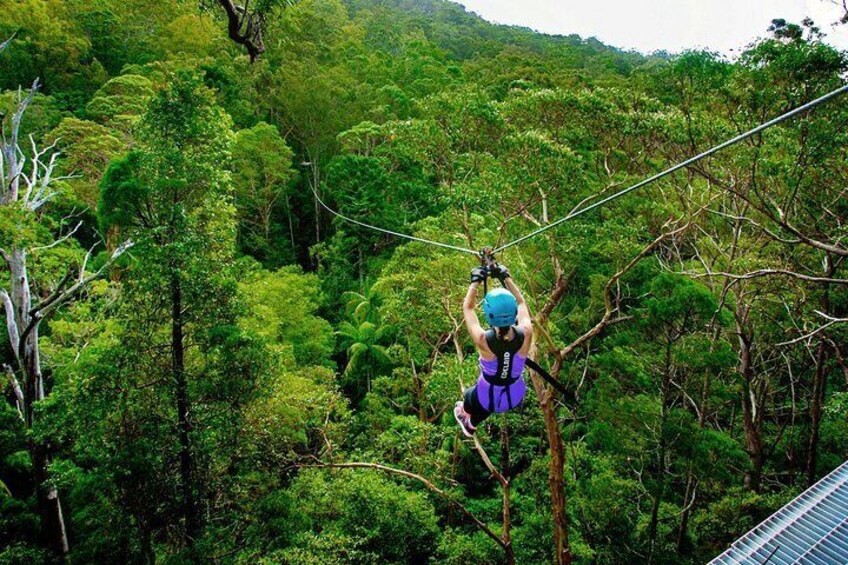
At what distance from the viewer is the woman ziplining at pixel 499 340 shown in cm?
298

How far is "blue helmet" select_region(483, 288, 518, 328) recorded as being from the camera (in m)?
→ 2.96

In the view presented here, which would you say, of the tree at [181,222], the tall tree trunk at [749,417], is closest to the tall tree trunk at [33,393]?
the tree at [181,222]

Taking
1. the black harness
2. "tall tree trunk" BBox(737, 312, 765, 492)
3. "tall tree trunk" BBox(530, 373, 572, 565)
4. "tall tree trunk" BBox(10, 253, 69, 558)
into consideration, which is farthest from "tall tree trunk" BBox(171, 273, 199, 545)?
"tall tree trunk" BBox(737, 312, 765, 492)

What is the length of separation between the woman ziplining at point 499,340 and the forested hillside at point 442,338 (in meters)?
0.77

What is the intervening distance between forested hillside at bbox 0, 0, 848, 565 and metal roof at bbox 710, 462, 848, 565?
1169 mm

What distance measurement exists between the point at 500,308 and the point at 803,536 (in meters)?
5.22

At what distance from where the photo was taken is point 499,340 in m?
3.12

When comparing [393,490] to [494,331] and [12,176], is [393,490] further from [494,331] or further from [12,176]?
[12,176]

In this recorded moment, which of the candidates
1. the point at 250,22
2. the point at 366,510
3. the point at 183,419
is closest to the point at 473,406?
the point at 250,22

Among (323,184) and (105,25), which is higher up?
(105,25)

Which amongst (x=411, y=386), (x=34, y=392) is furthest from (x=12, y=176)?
(x=411, y=386)

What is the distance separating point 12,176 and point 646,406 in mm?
10515

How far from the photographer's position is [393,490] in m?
8.29

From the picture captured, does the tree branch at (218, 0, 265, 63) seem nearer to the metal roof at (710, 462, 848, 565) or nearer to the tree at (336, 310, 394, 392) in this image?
the metal roof at (710, 462, 848, 565)
